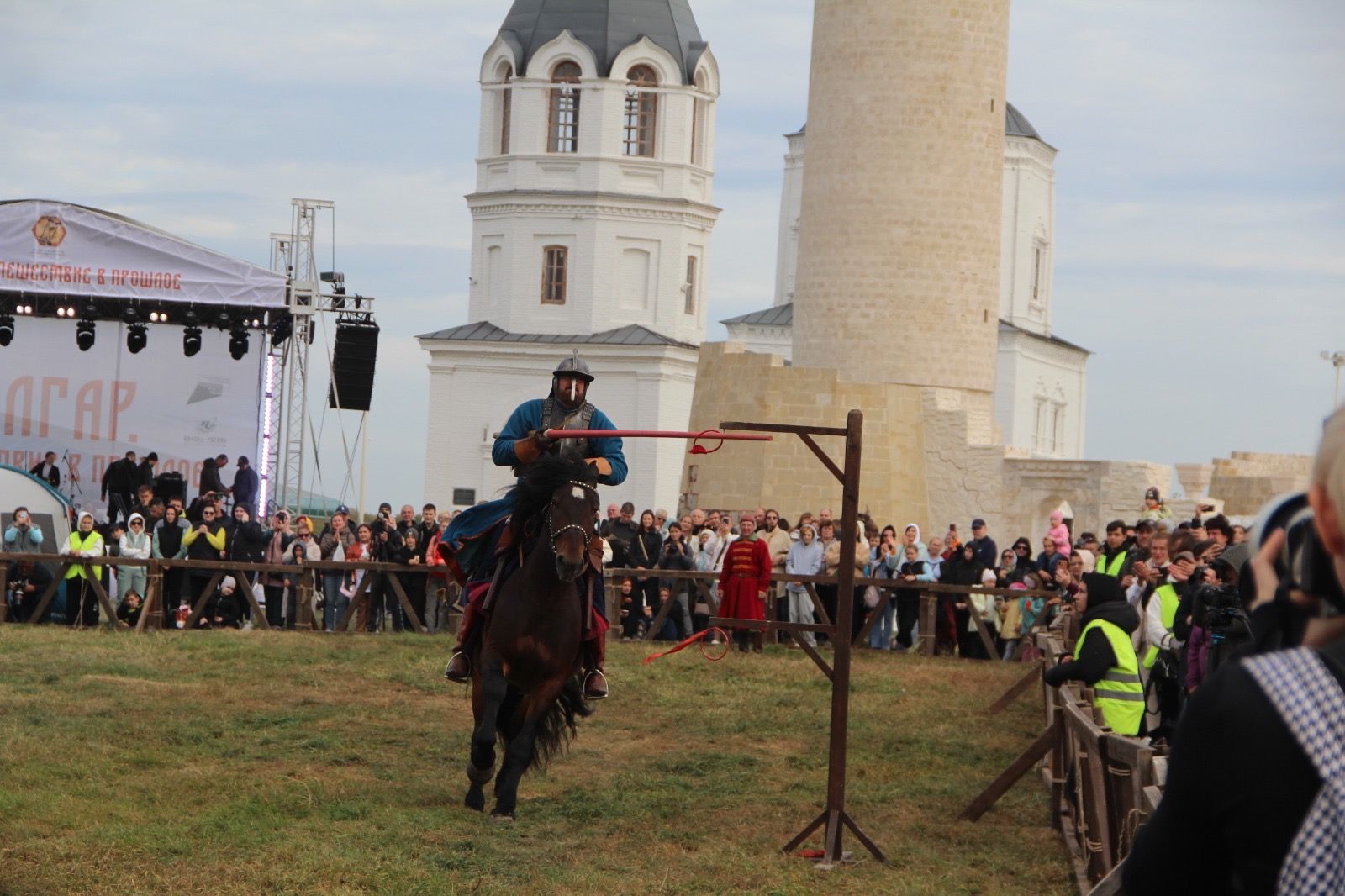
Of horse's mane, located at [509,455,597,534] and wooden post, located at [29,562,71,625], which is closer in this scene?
horse's mane, located at [509,455,597,534]

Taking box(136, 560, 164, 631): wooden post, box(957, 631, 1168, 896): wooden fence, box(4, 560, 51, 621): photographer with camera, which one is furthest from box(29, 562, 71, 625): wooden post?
box(957, 631, 1168, 896): wooden fence

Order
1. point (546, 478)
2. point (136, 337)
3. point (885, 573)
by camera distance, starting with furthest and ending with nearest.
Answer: point (136, 337)
point (885, 573)
point (546, 478)

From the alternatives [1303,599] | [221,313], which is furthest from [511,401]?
[1303,599]

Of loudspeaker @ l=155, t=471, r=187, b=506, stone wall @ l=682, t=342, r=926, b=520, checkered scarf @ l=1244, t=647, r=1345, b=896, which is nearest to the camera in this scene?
checkered scarf @ l=1244, t=647, r=1345, b=896

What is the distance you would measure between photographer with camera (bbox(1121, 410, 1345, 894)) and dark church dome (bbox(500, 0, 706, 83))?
53817mm

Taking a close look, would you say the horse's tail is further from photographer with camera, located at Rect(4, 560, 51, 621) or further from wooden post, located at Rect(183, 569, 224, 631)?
photographer with camera, located at Rect(4, 560, 51, 621)

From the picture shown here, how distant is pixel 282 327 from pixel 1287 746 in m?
24.5

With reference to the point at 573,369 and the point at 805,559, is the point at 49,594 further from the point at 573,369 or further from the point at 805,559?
the point at 573,369

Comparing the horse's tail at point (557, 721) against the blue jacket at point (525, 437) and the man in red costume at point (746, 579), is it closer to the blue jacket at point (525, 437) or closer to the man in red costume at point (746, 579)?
the blue jacket at point (525, 437)

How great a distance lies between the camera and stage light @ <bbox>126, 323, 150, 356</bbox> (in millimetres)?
25656

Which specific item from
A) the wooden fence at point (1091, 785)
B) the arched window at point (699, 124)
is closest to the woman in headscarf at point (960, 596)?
the wooden fence at point (1091, 785)

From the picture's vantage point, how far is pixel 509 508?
9.84 metres

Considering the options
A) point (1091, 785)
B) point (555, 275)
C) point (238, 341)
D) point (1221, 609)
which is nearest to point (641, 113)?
point (555, 275)

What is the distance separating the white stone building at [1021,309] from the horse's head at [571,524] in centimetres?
5876
